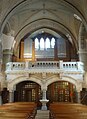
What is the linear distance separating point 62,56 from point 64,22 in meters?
3.99

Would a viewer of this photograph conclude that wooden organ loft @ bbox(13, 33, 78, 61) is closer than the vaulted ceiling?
No

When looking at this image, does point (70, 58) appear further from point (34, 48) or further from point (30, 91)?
point (30, 91)

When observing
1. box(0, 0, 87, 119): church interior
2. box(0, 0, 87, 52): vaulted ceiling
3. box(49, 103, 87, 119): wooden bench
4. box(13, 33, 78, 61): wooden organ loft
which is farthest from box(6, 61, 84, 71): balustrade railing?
box(49, 103, 87, 119): wooden bench

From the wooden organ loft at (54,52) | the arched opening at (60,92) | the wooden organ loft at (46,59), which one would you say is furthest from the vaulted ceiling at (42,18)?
the arched opening at (60,92)

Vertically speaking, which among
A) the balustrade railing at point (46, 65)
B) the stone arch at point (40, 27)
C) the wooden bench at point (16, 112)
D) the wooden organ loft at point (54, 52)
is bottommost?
the wooden bench at point (16, 112)

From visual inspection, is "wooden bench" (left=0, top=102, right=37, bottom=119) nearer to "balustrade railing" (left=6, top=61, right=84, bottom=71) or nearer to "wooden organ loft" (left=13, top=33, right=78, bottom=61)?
"balustrade railing" (left=6, top=61, right=84, bottom=71)

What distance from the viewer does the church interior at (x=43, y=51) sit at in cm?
1753

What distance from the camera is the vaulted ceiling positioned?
1681 cm

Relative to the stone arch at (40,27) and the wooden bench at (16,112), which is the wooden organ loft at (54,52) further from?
the wooden bench at (16,112)

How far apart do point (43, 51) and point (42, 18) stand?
3.73m

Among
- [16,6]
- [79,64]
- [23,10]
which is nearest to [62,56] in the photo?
[79,64]

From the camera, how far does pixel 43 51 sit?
23.3m

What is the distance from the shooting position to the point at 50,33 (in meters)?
24.2

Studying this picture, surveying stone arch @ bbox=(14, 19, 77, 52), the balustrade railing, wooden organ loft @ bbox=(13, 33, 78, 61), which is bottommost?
the balustrade railing
